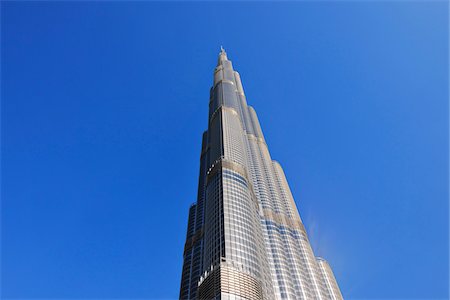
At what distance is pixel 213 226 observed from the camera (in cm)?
11775

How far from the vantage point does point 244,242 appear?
357ft

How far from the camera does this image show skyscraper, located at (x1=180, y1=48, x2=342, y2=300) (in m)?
97.6

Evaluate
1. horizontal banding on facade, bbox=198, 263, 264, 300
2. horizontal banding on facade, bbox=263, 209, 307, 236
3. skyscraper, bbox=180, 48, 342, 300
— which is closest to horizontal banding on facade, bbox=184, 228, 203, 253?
skyscraper, bbox=180, 48, 342, 300

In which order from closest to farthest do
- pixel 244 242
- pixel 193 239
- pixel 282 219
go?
pixel 244 242, pixel 193 239, pixel 282 219

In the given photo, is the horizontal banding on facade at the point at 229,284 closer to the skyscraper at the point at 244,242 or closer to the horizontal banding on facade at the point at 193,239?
the skyscraper at the point at 244,242

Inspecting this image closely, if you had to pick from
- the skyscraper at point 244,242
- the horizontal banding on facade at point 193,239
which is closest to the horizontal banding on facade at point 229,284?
the skyscraper at point 244,242

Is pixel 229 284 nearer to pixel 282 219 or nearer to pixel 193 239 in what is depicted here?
pixel 193 239

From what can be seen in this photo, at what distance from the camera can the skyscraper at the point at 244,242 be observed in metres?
97.6

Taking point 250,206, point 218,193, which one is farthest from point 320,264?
point 218,193

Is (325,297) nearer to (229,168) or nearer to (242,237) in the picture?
(242,237)

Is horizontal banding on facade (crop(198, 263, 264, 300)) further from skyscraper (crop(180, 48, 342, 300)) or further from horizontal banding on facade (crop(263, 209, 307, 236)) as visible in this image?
horizontal banding on facade (crop(263, 209, 307, 236))

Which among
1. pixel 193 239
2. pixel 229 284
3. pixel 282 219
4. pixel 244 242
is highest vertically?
pixel 282 219

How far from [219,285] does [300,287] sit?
5184 centimetres

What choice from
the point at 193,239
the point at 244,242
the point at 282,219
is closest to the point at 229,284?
the point at 244,242
